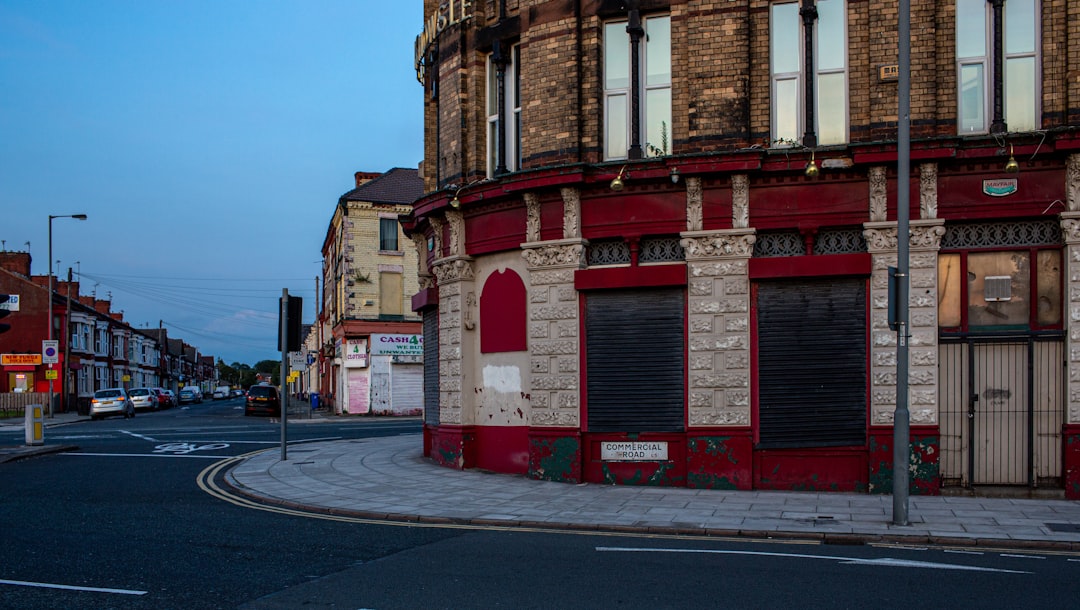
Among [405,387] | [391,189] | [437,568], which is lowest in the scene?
[405,387]

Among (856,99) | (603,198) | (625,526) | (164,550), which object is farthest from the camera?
(603,198)

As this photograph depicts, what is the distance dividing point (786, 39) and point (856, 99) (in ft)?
5.06

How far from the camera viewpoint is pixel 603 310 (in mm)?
15227

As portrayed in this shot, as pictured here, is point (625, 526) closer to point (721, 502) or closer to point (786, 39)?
point (721, 502)

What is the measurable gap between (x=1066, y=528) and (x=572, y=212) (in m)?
8.44

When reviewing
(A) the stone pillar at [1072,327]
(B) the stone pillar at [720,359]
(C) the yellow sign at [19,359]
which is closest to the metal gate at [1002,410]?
(A) the stone pillar at [1072,327]

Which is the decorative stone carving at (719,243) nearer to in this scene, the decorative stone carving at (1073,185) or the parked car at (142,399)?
the decorative stone carving at (1073,185)

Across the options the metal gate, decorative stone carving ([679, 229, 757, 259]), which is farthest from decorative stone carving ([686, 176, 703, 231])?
the metal gate

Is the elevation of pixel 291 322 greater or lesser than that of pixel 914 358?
greater

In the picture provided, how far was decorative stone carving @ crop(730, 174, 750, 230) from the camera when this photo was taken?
14227 mm

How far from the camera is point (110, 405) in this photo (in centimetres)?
4341

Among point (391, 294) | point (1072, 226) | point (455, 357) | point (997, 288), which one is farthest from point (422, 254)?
point (391, 294)

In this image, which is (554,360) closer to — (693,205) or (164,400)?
(693,205)

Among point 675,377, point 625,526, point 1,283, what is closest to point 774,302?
point 675,377
